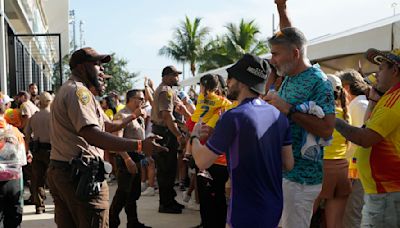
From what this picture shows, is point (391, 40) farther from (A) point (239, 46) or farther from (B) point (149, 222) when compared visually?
(A) point (239, 46)

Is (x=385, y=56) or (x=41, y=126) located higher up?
(x=385, y=56)

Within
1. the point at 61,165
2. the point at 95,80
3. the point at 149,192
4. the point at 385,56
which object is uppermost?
the point at 385,56

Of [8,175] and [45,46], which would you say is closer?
[8,175]

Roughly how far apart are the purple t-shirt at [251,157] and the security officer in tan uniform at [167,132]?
4.43 m

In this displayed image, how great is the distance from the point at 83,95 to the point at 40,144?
477 centimetres

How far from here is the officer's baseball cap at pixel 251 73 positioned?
2895 mm

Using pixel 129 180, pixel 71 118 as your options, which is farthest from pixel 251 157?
pixel 129 180

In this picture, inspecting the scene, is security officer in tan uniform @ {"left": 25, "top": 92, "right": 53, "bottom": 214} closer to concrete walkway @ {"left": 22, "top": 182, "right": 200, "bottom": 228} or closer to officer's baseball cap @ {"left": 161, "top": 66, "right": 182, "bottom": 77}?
concrete walkway @ {"left": 22, "top": 182, "right": 200, "bottom": 228}

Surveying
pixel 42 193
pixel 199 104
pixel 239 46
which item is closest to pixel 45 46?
pixel 239 46

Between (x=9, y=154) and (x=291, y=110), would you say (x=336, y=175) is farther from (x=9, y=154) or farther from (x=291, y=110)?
(x=9, y=154)

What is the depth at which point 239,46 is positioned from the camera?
44.8 m

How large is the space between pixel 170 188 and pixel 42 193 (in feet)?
6.95

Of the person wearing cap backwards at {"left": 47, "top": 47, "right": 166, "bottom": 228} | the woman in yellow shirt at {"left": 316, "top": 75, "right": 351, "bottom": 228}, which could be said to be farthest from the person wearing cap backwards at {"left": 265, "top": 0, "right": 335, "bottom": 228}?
the woman in yellow shirt at {"left": 316, "top": 75, "right": 351, "bottom": 228}

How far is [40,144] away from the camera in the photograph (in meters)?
7.81
